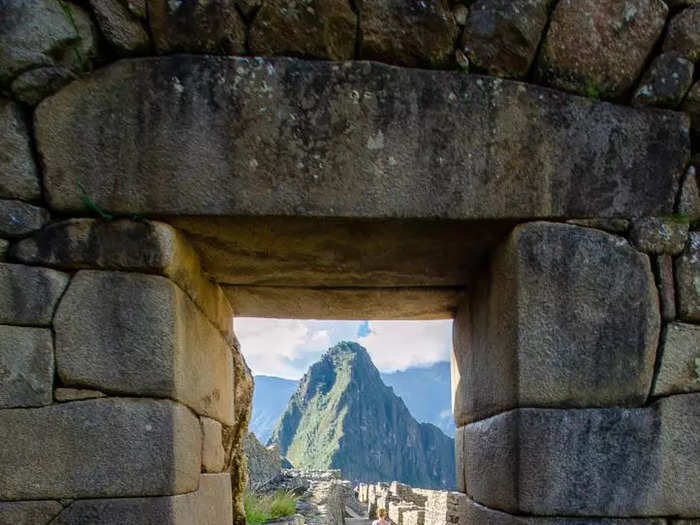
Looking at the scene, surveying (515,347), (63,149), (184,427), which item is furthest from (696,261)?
(63,149)

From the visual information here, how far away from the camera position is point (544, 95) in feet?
7.04

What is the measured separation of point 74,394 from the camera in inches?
77.9

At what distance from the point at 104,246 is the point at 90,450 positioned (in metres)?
0.71

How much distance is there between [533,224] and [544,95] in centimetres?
49

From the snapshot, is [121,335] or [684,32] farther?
[684,32]

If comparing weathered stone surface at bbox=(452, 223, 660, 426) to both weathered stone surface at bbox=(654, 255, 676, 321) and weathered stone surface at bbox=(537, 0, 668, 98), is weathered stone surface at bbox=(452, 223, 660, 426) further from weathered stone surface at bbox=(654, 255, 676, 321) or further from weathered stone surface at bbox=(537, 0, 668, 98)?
weathered stone surface at bbox=(537, 0, 668, 98)

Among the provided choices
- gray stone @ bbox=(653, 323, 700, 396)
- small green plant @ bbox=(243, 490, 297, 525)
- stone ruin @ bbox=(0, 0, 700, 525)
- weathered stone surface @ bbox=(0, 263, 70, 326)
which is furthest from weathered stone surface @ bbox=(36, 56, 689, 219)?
small green plant @ bbox=(243, 490, 297, 525)

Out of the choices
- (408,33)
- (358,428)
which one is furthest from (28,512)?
(358,428)

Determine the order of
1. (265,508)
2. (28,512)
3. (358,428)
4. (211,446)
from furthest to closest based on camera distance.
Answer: (358,428) < (265,508) < (211,446) < (28,512)

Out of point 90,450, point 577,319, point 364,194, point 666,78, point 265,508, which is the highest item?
point 666,78

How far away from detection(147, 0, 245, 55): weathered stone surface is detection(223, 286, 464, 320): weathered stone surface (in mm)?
1229

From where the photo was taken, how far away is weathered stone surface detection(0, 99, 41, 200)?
6.72ft

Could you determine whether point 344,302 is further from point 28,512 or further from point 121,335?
point 28,512

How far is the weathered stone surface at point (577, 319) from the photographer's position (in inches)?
80.1
